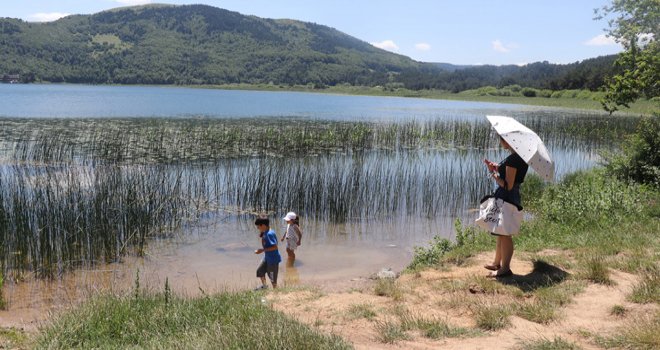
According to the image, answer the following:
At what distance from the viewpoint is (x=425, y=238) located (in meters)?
9.80

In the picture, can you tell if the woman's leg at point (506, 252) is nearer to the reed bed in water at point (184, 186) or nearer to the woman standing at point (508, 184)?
the woman standing at point (508, 184)

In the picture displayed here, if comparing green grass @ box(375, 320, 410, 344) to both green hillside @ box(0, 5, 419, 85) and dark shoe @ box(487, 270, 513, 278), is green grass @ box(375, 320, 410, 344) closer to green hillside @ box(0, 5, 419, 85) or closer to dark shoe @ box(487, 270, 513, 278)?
dark shoe @ box(487, 270, 513, 278)

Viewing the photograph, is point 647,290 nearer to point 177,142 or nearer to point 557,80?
point 177,142

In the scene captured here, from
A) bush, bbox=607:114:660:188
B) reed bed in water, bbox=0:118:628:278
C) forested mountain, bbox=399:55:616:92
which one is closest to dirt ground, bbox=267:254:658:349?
reed bed in water, bbox=0:118:628:278

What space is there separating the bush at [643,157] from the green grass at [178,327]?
923 cm

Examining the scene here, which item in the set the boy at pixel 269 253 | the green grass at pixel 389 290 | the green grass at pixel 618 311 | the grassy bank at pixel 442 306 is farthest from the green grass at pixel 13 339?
the green grass at pixel 618 311

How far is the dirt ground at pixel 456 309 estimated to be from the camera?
3.89 meters

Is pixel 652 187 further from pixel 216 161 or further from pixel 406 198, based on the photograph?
pixel 216 161

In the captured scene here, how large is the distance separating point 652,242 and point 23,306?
743cm

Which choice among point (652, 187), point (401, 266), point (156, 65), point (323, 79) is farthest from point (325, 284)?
point (156, 65)

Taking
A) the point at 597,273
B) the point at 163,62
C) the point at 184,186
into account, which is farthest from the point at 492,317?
the point at 163,62

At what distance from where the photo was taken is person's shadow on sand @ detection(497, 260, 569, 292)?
16.8 ft

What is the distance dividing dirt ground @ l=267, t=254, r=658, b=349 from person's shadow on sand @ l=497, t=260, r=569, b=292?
0.06ft

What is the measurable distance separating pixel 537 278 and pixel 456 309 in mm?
1214
